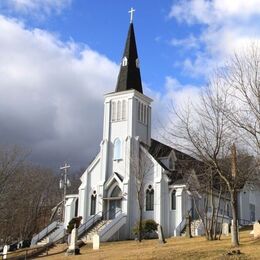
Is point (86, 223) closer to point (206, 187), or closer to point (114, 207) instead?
point (114, 207)

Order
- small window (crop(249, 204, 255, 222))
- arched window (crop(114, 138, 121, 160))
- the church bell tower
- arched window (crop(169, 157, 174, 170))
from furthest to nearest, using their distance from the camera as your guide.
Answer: small window (crop(249, 204, 255, 222)), arched window (crop(169, 157, 174, 170)), arched window (crop(114, 138, 121, 160)), the church bell tower

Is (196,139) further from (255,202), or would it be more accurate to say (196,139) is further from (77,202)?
(255,202)

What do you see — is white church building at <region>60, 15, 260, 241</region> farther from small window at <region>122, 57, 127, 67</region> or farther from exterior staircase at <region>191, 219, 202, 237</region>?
exterior staircase at <region>191, 219, 202, 237</region>

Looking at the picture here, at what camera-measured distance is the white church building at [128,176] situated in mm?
44750

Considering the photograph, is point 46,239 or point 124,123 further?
point 124,123

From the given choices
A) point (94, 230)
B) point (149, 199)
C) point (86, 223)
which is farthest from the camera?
point (149, 199)

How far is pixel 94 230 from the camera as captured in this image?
1709 inches

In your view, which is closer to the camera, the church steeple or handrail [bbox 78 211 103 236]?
handrail [bbox 78 211 103 236]

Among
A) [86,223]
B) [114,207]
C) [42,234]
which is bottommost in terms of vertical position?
[42,234]

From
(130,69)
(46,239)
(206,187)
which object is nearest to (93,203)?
(46,239)

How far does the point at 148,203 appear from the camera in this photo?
46375 mm

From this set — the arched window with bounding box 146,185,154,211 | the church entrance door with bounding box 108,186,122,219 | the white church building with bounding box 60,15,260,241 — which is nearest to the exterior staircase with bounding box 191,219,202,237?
the white church building with bounding box 60,15,260,241

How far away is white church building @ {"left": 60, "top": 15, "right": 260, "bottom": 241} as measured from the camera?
147 feet

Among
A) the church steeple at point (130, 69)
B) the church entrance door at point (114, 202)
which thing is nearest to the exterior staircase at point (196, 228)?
the church entrance door at point (114, 202)
